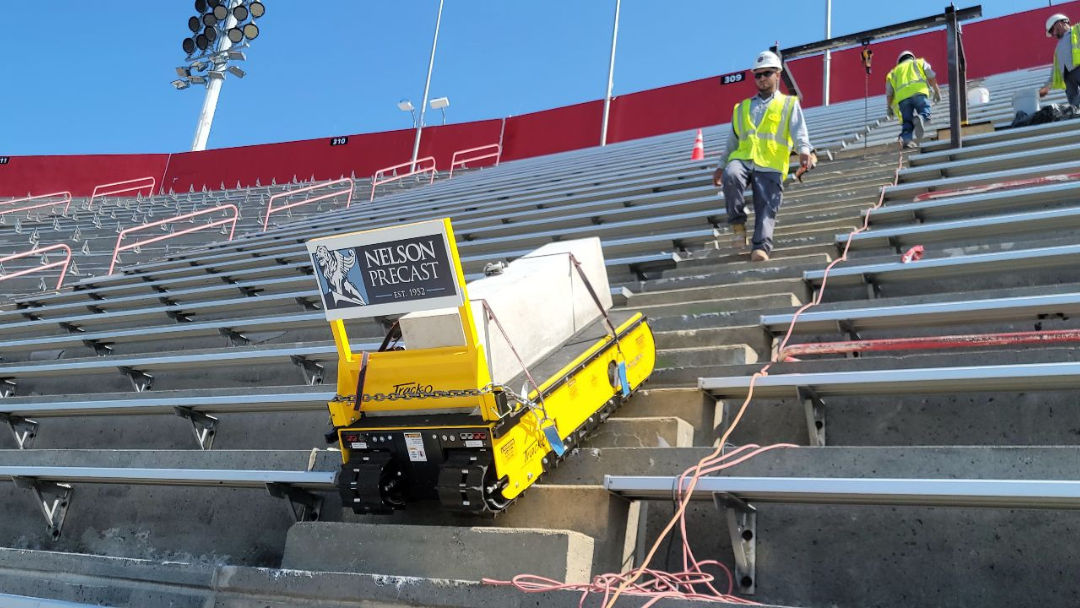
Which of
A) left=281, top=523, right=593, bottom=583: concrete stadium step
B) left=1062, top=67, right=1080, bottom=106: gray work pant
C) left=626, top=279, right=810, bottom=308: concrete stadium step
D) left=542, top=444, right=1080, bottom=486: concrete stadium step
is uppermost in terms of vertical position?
left=1062, top=67, right=1080, bottom=106: gray work pant

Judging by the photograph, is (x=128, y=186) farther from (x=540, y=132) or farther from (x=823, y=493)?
(x=823, y=493)

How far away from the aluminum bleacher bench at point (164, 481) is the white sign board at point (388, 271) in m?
0.75

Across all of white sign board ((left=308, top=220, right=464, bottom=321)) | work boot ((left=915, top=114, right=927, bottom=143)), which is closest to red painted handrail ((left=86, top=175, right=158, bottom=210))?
work boot ((left=915, top=114, right=927, bottom=143))

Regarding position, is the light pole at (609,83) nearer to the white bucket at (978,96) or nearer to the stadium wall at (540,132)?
the stadium wall at (540,132)

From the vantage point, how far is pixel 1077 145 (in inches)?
198

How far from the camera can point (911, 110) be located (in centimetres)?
664

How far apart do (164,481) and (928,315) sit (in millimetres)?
3038

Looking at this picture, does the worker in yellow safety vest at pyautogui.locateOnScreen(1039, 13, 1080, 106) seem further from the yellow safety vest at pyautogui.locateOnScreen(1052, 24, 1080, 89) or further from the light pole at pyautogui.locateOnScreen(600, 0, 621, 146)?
the light pole at pyautogui.locateOnScreen(600, 0, 621, 146)

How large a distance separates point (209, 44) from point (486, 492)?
20.5 metres

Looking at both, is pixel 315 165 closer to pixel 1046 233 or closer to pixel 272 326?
pixel 272 326

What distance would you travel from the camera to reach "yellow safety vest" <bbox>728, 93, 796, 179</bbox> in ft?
14.0

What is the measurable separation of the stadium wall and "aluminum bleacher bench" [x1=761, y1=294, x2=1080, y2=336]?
307 inches

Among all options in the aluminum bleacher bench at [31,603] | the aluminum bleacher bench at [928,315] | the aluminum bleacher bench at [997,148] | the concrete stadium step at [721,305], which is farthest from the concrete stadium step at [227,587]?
the aluminum bleacher bench at [997,148]

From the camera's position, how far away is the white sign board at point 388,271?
2320 mm
